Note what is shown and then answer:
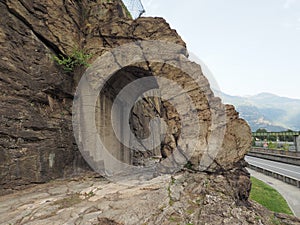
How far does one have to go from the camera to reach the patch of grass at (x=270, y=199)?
39.9 feet

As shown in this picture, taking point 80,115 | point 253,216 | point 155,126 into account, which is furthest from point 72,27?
point 155,126

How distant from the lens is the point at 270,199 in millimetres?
13914

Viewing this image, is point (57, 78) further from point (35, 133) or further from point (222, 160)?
point (222, 160)

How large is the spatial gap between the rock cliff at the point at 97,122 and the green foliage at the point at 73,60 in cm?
5

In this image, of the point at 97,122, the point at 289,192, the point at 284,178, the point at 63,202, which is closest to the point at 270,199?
the point at 289,192

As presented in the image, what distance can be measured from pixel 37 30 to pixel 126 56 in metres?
3.30

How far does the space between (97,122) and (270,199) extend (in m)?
13.1

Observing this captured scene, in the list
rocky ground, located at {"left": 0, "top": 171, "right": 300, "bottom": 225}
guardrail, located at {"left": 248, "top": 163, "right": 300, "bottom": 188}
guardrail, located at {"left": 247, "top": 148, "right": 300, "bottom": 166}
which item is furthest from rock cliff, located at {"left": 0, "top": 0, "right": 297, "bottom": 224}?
guardrail, located at {"left": 247, "top": 148, "right": 300, "bottom": 166}

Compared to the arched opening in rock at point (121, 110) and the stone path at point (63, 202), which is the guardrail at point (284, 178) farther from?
the stone path at point (63, 202)

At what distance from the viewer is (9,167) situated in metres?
5.89

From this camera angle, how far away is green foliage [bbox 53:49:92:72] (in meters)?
7.91

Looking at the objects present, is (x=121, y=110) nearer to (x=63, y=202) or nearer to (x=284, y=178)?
(x=63, y=202)

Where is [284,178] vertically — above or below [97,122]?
below

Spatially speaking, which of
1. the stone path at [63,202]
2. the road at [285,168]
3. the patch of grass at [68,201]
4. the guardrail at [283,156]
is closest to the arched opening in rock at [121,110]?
the stone path at [63,202]
